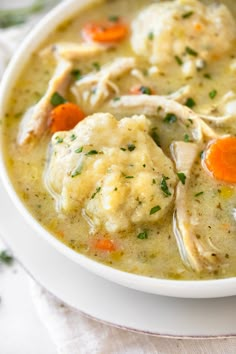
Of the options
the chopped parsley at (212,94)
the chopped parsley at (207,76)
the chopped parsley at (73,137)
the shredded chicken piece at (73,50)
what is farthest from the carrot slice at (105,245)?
the shredded chicken piece at (73,50)

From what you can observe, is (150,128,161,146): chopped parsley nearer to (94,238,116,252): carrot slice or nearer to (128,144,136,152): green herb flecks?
(128,144,136,152): green herb flecks

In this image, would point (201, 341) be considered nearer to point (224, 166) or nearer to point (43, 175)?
point (224, 166)

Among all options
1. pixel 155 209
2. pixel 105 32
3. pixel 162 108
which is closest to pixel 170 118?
pixel 162 108

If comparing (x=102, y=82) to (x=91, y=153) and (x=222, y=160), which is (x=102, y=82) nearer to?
(x=91, y=153)

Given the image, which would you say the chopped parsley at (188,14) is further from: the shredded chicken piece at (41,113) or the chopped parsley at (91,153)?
the chopped parsley at (91,153)

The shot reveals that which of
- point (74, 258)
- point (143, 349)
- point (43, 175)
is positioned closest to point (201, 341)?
point (143, 349)

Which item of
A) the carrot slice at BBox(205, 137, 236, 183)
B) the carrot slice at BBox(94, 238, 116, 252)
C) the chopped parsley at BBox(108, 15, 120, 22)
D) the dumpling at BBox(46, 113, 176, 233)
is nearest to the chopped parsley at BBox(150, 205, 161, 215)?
the dumpling at BBox(46, 113, 176, 233)
